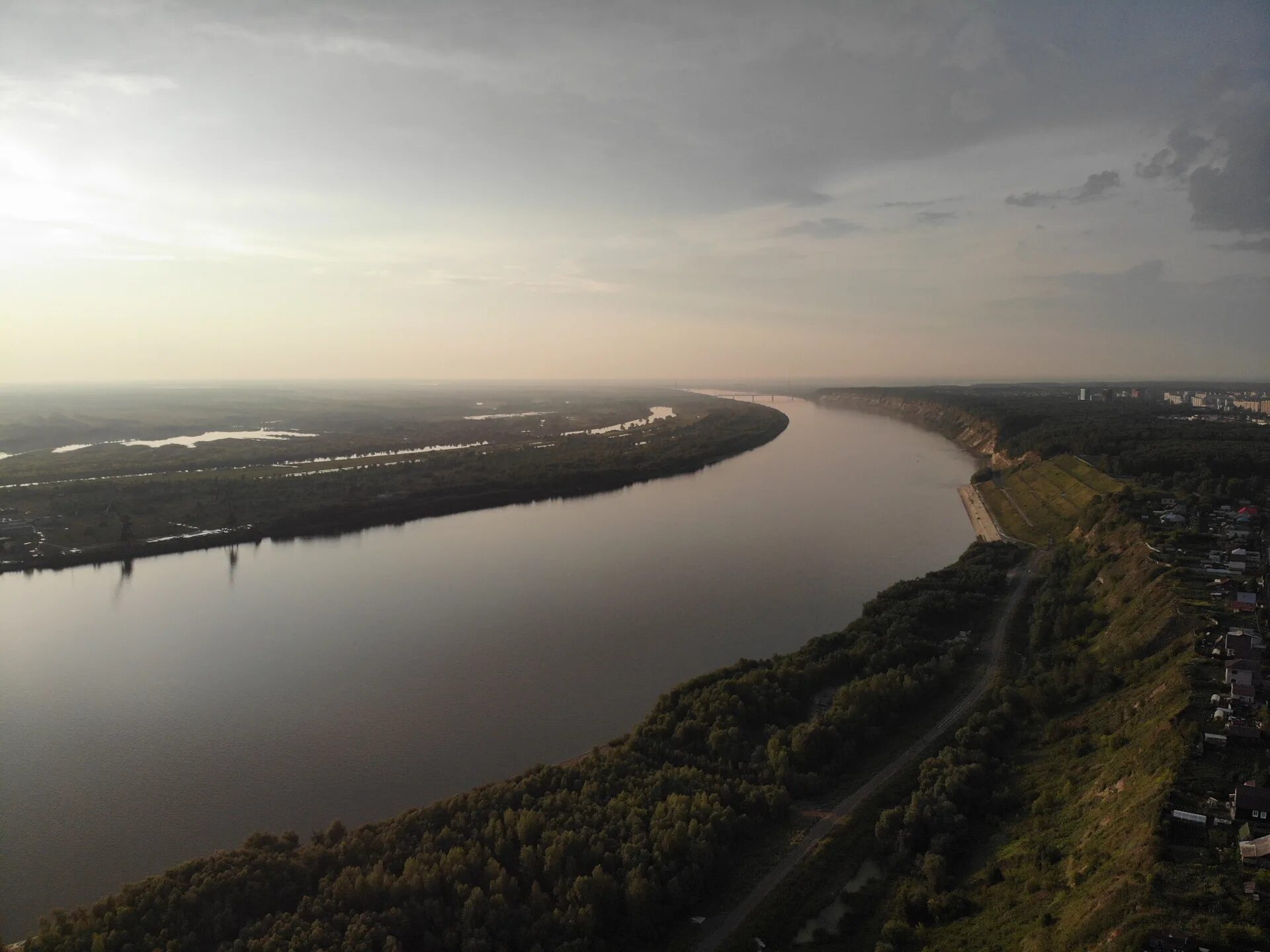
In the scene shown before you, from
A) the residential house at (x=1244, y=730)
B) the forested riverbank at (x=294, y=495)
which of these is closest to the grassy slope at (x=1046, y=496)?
the residential house at (x=1244, y=730)

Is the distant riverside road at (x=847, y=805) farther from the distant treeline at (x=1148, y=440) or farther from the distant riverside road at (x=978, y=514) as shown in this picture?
the distant treeline at (x=1148, y=440)

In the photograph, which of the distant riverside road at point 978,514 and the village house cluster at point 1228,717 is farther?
the distant riverside road at point 978,514

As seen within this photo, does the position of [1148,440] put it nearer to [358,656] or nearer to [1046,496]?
[1046,496]

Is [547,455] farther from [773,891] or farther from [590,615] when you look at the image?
[773,891]

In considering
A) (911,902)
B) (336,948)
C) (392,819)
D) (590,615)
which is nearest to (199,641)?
(590,615)

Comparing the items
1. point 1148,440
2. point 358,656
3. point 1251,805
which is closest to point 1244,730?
point 1251,805
